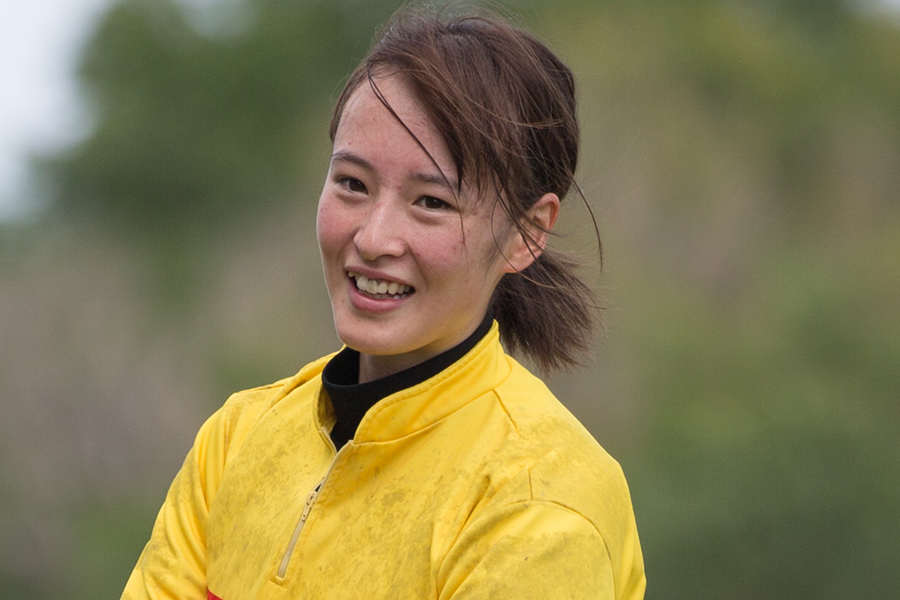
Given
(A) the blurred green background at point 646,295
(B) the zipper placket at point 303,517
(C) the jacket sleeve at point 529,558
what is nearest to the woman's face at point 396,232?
(B) the zipper placket at point 303,517

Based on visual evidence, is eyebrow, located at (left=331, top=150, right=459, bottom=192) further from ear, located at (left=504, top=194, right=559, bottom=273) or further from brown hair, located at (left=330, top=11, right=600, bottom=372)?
ear, located at (left=504, top=194, right=559, bottom=273)

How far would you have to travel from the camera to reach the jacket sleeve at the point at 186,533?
5.29ft

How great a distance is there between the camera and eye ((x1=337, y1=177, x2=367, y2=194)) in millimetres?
1473

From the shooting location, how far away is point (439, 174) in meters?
1.43

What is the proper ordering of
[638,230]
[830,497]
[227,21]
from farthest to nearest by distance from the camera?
[227,21] → [638,230] → [830,497]

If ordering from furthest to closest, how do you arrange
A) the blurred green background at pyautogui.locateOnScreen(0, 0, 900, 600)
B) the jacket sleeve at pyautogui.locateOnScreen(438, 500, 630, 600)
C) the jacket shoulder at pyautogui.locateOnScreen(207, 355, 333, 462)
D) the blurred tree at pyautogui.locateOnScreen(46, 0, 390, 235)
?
the blurred tree at pyautogui.locateOnScreen(46, 0, 390, 235) → the blurred green background at pyautogui.locateOnScreen(0, 0, 900, 600) → the jacket shoulder at pyautogui.locateOnScreen(207, 355, 333, 462) → the jacket sleeve at pyautogui.locateOnScreen(438, 500, 630, 600)

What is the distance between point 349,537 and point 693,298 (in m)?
6.23

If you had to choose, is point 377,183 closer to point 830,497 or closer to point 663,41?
point 830,497

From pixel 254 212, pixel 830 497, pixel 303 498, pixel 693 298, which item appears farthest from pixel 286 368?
pixel 303 498

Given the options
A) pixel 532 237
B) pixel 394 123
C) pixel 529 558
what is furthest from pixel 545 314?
pixel 529 558

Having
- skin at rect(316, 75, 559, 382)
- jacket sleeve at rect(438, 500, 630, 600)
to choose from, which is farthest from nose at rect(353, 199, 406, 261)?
jacket sleeve at rect(438, 500, 630, 600)

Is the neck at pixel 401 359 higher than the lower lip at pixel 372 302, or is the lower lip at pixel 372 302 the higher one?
the lower lip at pixel 372 302

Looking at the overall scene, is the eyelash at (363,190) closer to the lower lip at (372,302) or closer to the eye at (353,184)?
the eye at (353,184)

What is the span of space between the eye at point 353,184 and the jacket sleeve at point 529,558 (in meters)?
0.47
